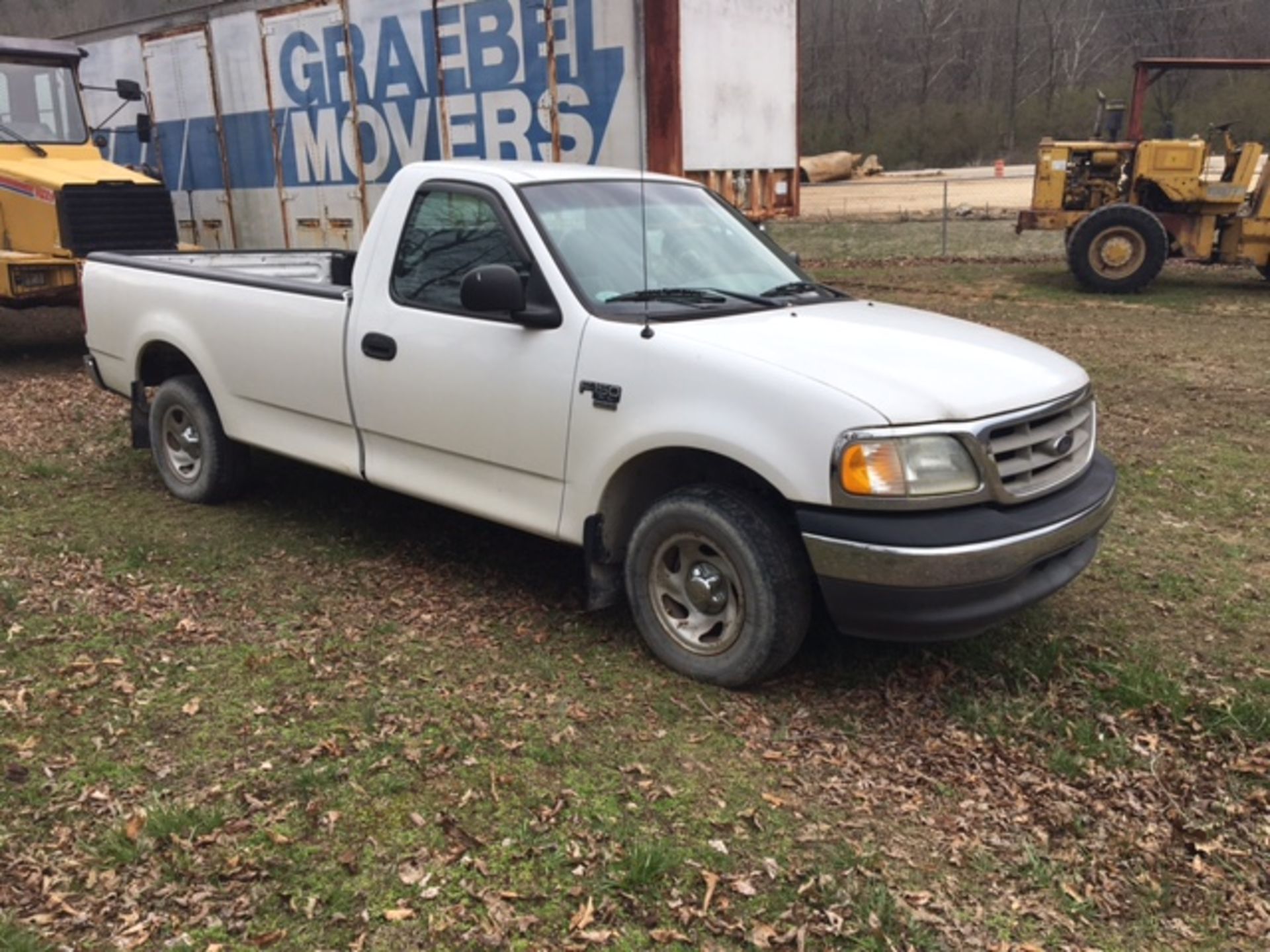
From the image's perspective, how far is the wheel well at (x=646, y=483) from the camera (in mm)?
4012

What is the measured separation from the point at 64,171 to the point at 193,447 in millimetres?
5795

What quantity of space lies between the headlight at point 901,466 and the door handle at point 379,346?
85.8 inches

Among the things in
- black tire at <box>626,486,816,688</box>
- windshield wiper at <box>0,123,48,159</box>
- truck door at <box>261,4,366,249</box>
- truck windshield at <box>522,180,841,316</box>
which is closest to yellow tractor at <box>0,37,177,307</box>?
windshield wiper at <box>0,123,48,159</box>

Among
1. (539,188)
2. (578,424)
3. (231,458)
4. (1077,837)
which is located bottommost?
(1077,837)

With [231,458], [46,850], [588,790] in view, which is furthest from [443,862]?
[231,458]

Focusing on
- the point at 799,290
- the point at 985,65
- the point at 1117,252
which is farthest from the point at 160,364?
the point at 985,65

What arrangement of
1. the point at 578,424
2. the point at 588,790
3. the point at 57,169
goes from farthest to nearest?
the point at 57,169
the point at 578,424
the point at 588,790

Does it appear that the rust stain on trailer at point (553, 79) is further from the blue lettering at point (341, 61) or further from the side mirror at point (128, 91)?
the side mirror at point (128, 91)

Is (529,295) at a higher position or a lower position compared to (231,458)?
higher

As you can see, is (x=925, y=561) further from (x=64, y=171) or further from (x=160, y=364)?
(x=64, y=171)

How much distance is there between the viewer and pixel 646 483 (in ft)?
14.0

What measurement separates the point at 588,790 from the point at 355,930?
2.79 feet

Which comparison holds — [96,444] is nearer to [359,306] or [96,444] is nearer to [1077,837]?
[359,306]

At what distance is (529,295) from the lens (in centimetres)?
433
